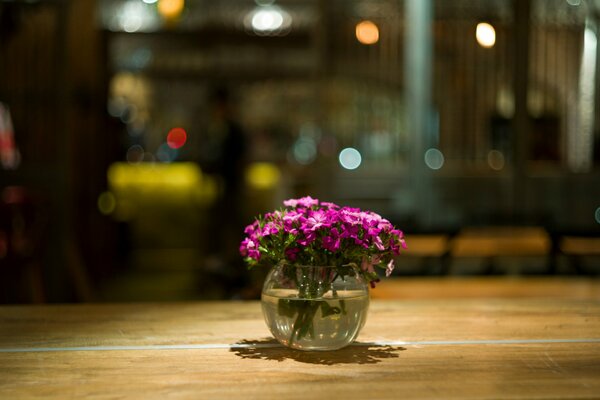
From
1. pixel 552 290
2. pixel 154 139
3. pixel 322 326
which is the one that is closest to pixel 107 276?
pixel 552 290

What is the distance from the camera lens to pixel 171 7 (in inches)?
361

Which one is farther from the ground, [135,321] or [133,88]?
[133,88]

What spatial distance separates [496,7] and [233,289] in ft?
13.1

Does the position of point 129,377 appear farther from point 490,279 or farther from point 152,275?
point 152,275

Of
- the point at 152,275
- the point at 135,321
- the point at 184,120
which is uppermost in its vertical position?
the point at 184,120

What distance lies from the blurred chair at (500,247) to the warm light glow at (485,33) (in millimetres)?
2327

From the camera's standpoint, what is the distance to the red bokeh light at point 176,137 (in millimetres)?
16036

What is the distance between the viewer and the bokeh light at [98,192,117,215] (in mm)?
8359

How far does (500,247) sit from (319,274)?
3.20m

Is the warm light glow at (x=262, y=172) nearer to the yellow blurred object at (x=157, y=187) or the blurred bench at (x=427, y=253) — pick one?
the yellow blurred object at (x=157, y=187)

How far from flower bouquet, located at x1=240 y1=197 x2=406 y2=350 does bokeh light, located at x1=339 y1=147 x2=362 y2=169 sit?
20.3ft

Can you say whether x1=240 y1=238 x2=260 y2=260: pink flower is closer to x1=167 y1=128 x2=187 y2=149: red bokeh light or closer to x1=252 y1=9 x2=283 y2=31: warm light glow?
x1=252 y1=9 x2=283 y2=31: warm light glow

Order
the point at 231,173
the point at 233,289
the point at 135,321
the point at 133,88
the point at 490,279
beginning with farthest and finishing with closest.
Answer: the point at 133,88, the point at 231,173, the point at 233,289, the point at 490,279, the point at 135,321

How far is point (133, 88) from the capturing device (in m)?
15.7
